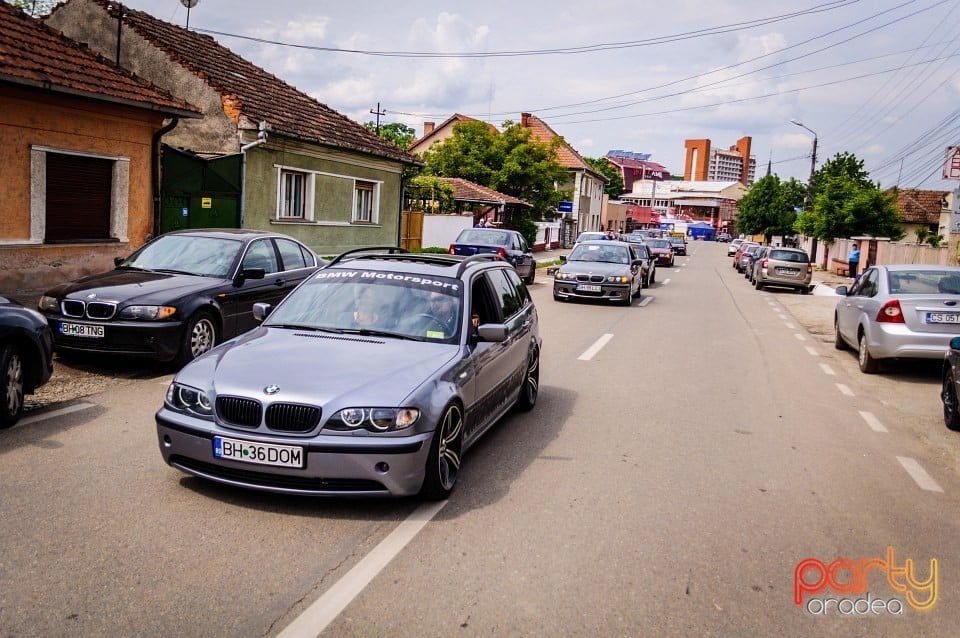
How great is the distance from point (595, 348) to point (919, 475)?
21.3 ft

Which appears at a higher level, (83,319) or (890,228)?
(890,228)

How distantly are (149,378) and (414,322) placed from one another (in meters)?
4.21

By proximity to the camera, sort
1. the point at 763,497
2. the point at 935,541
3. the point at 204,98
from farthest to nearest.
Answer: the point at 204,98, the point at 763,497, the point at 935,541

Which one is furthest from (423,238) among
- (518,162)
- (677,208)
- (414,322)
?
(677,208)

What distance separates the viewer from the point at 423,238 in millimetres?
35000

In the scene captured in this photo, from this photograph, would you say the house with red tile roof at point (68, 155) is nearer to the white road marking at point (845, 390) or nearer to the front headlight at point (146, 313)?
the front headlight at point (146, 313)

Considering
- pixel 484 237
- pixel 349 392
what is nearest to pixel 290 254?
pixel 349 392

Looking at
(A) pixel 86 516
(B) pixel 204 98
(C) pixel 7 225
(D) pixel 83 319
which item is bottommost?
(A) pixel 86 516

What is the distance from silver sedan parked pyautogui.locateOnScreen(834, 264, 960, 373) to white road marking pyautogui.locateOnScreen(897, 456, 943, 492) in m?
4.38

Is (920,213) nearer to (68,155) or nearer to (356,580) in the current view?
(68,155)

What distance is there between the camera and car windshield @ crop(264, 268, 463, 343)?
6.11m

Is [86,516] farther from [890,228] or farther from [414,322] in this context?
[890,228]

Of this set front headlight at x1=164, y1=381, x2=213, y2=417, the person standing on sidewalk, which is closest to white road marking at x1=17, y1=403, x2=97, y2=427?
front headlight at x1=164, y1=381, x2=213, y2=417

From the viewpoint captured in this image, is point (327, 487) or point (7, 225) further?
point (7, 225)
